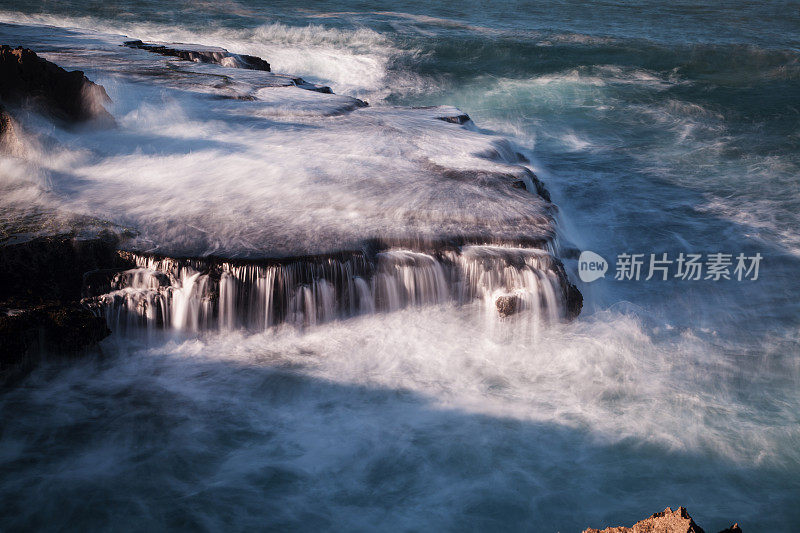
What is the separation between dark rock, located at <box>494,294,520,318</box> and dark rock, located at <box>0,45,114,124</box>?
4.75m

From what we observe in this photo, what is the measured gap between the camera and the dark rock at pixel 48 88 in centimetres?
641

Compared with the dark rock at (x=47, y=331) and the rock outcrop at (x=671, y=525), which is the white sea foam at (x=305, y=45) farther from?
the rock outcrop at (x=671, y=525)

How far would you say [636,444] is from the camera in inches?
165

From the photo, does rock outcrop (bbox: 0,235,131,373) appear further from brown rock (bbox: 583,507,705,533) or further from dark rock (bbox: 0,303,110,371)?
brown rock (bbox: 583,507,705,533)

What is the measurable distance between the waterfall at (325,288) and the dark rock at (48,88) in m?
2.82

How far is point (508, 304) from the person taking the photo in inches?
203

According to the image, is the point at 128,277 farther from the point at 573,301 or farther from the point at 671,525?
the point at 671,525

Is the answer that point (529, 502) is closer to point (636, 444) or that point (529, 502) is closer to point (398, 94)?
point (636, 444)

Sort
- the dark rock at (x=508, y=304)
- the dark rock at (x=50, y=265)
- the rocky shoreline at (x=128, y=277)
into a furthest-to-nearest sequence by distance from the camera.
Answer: the dark rock at (x=508, y=304), the dark rock at (x=50, y=265), the rocky shoreline at (x=128, y=277)

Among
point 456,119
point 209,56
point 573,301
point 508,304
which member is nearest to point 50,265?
point 508,304

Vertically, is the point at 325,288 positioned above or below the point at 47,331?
above

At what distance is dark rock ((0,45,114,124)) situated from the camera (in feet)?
21.0

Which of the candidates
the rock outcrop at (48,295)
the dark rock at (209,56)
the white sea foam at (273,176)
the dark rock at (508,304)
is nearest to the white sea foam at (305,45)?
the dark rock at (209,56)

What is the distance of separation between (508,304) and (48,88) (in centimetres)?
518
